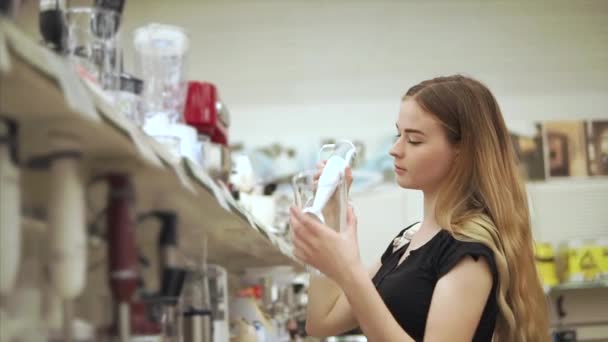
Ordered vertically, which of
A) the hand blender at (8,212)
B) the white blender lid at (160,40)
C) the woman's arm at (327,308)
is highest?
the white blender lid at (160,40)

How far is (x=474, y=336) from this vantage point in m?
1.30

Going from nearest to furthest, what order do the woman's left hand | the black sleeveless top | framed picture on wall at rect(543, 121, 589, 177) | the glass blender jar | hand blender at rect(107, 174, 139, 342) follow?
1. hand blender at rect(107, 174, 139, 342)
2. the woman's left hand
3. the black sleeveless top
4. the glass blender jar
5. framed picture on wall at rect(543, 121, 589, 177)

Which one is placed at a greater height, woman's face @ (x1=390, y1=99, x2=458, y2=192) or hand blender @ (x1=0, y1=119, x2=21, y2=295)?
hand blender @ (x1=0, y1=119, x2=21, y2=295)

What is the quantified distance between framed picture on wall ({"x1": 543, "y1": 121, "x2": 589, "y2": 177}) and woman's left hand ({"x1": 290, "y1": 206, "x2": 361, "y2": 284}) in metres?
3.77

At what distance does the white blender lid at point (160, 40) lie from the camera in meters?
1.54

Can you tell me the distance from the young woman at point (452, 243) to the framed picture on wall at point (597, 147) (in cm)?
358

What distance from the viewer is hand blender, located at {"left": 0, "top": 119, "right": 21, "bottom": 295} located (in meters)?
0.54

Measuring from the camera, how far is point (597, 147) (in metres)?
4.75

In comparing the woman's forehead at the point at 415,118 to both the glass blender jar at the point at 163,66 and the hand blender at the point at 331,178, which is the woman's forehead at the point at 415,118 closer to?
the hand blender at the point at 331,178

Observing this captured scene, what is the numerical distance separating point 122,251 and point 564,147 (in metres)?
4.44

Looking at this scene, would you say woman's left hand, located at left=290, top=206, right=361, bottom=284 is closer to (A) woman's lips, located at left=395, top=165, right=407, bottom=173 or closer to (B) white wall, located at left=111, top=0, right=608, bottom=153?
(A) woman's lips, located at left=395, top=165, right=407, bottom=173

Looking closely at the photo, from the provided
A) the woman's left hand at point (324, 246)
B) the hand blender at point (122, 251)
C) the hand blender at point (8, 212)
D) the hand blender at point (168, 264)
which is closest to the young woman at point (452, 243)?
the woman's left hand at point (324, 246)

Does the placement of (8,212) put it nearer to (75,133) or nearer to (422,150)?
(75,133)

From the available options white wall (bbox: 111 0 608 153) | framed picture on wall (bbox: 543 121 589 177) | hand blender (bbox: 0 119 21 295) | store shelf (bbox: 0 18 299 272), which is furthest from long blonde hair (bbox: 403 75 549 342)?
framed picture on wall (bbox: 543 121 589 177)
